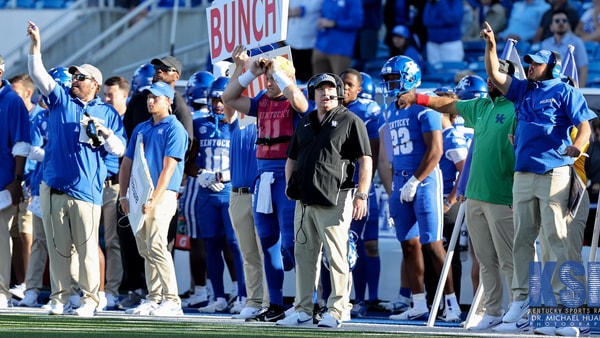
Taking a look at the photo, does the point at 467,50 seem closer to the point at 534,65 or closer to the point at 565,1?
the point at 565,1

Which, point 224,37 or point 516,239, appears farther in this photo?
point 224,37

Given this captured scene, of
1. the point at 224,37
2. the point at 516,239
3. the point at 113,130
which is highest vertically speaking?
the point at 224,37

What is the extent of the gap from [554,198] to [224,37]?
11.1 ft

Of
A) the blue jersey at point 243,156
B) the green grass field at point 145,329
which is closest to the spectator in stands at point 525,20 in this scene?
the blue jersey at point 243,156

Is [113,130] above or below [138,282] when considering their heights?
above

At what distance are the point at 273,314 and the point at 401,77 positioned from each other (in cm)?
217

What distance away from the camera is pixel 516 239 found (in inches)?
424

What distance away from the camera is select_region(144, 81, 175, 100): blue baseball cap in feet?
→ 40.1

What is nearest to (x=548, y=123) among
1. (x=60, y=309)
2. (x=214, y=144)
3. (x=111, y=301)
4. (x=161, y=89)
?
(x=161, y=89)

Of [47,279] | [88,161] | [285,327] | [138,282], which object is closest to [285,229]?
[285,327]

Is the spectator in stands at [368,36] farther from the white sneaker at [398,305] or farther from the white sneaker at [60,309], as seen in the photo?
the white sneaker at [60,309]

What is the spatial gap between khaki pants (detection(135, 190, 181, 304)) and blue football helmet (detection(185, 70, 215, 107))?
6.51 feet

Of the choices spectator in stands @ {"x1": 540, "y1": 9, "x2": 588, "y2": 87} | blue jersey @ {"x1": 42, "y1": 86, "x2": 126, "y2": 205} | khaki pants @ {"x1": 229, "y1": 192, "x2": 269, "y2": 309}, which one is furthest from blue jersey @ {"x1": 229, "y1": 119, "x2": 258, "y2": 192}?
spectator in stands @ {"x1": 540, "y1": 9, "x2": 588, "y2": 87}

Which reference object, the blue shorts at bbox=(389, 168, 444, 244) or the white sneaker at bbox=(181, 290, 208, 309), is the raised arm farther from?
the white sneaker at bbox=(181, 290, 208, 309)
